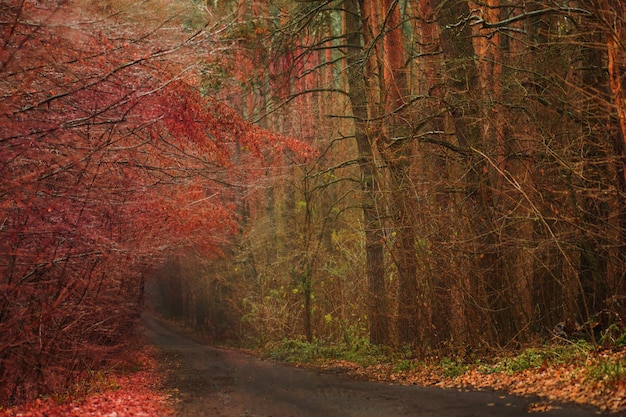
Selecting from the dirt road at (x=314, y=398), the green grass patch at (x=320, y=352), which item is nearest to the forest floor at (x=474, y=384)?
the dirt road at (x=314, y=398)

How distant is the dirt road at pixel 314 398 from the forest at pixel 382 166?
80.2 inches

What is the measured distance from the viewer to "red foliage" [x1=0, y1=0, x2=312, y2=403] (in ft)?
27.8

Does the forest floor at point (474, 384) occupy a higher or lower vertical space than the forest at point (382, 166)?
lower

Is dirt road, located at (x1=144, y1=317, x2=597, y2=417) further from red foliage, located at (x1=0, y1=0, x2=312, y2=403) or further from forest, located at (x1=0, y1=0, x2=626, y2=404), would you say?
red foliage, located at (x1=0, y1=0, x2=312, y2=403)

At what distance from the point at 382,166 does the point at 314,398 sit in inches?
230

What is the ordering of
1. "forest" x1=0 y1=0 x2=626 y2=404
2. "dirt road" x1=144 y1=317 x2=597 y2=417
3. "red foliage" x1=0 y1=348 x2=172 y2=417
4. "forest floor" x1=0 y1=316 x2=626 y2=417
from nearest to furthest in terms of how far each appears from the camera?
"forest floor" x1=0 y1=316 x2=626 y2=417 → "forest" x1=0 y1=0 x2=626 y2=404 → "dirt road" x1=144 y1=317 x2=597 y2=417 → "red foliage" x1=0 y1=348 x2=172 y2=417

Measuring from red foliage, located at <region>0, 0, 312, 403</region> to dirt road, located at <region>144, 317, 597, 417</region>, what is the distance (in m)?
2.16

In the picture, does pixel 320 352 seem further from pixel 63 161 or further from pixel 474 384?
pixel 63 161

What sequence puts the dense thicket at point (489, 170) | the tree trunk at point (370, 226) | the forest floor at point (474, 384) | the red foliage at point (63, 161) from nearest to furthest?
the red foliage at point (63, 161)
the forest floor at point (474, 384)
the dense thicket at point (489, 170)
the tree trunk at point (370, 226)

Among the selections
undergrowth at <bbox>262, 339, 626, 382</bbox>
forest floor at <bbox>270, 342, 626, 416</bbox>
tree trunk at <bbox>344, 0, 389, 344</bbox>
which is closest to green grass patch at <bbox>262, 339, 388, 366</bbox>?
undergrowth at <bbox>262, 339, 626, 382</bbox>

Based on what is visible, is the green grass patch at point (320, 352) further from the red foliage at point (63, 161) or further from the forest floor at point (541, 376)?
the red foliage at point (63, 161)

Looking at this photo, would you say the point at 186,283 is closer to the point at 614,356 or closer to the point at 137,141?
the point at 137,141

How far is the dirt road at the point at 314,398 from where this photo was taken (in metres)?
9.91

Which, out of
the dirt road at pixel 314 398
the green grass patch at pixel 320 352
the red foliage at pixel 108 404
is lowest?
the green grass patch at pixel 320 352
